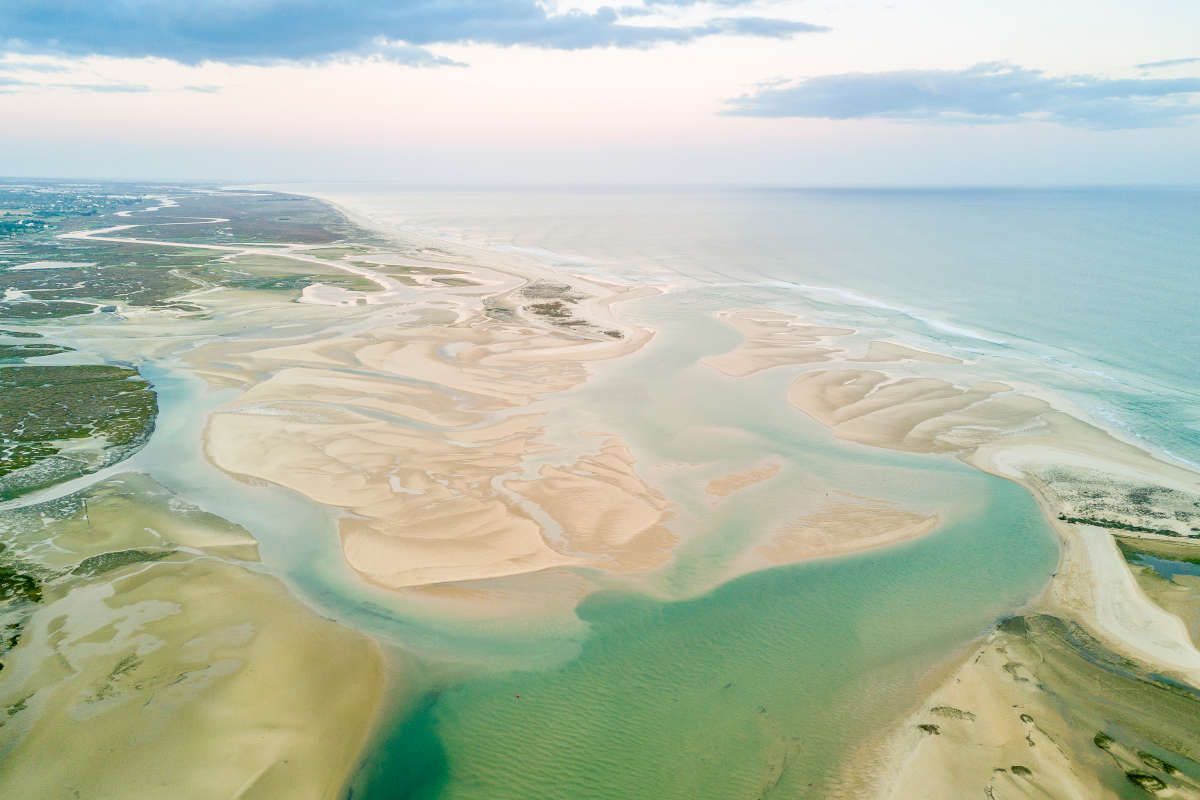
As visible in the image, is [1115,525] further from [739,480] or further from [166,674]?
[166,674]

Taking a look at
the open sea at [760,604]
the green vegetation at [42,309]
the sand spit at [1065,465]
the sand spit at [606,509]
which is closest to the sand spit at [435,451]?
the sand spit at [606,509]

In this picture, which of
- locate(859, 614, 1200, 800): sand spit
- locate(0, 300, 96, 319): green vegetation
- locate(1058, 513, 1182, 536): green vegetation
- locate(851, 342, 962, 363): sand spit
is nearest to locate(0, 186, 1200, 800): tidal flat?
locate(859, 614, 1200, 800): sand spit

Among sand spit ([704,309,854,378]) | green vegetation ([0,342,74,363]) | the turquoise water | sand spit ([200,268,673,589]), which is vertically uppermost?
green vegetation ([0,342,74,363])

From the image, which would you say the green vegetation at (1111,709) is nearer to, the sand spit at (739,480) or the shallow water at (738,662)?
the shallow water at (738,662)

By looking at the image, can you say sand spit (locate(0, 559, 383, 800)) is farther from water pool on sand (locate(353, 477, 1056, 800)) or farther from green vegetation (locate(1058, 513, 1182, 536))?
green vegetation (locate(1058, 513, 1182, 536))

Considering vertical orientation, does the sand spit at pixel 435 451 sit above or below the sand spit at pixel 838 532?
above

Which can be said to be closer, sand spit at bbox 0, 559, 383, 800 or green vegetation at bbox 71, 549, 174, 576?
sand spit at bbox 0, 559, 383, 800

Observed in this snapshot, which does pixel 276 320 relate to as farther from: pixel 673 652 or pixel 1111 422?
pixel 1111 422
